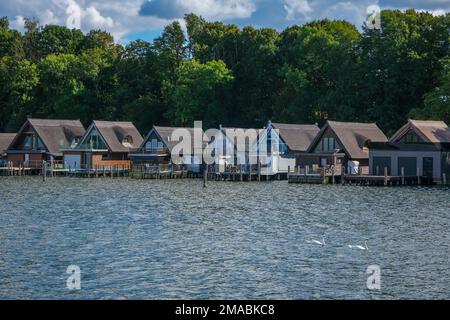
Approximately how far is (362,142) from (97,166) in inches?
1174

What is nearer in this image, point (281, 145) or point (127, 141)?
point (281, 145)

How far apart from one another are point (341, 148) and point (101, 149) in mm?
29895

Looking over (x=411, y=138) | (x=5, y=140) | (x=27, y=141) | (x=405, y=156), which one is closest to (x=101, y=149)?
(x=27, y=141)

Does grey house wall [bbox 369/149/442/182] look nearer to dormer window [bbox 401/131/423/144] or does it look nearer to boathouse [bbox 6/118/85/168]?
dormer window [bbox 401/131/423/144]

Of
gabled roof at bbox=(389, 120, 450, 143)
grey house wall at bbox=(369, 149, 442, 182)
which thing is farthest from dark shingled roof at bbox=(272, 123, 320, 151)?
gabled roof at bbox=(389, 120, 450, 143)

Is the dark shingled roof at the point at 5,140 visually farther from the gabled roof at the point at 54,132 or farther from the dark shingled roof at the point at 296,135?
the dark shingled roof at the point at 296,135

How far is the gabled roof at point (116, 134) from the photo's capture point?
96.4 m

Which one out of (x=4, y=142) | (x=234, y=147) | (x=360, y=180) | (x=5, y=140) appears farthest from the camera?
(x=5, y=140)

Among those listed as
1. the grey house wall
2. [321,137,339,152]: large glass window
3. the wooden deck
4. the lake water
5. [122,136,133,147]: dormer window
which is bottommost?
the lake water

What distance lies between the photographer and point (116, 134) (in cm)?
9838

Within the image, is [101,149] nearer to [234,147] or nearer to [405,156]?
[234,147]

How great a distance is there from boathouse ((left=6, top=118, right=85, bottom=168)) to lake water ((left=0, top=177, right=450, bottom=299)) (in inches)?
1620

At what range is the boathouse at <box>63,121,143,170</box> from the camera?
96.1 m
